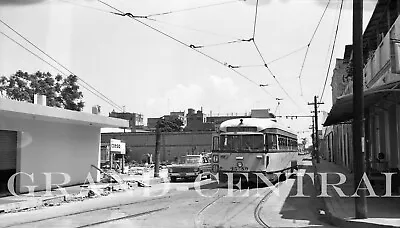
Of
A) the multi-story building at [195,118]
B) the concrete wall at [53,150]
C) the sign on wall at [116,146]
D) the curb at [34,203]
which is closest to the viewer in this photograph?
the curb at [34,203]

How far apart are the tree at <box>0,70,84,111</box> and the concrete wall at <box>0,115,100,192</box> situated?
21.3 metres

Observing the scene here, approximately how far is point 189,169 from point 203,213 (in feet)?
52.2

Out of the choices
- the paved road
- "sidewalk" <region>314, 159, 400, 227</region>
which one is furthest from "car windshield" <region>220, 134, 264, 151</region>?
"sidewalk" <region>314, 159, 400, 227</region>

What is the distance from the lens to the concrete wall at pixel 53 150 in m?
21.1

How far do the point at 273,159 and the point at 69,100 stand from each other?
1248 inches

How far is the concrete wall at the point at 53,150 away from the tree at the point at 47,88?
840 inches

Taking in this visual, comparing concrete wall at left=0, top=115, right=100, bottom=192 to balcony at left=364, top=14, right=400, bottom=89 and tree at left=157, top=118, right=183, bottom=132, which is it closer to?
balcony at left=364, top=14, right=400, bottom=89

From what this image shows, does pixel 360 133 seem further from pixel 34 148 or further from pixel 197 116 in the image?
pixel 197 116

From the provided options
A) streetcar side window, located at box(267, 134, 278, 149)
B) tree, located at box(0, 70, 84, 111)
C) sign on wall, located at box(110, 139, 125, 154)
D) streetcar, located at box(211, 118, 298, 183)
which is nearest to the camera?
streetcar, located at box(211, 118, 298, 183)

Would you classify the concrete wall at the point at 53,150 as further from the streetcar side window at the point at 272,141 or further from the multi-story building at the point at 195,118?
the multi-story building at the point at 195,118

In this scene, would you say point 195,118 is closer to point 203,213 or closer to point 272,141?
point 272,141

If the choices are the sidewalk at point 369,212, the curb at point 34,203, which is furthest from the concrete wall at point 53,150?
the sidewalk at point 369,212

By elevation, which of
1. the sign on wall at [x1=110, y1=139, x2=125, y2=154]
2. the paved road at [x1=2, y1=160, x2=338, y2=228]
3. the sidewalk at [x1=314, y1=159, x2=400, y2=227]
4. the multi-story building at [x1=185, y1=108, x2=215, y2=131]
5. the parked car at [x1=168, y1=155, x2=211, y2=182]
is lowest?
the paved road at [x1=2, y1=160, x2=338, y2=228]

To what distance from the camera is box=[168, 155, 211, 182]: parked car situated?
3053 centimetres
